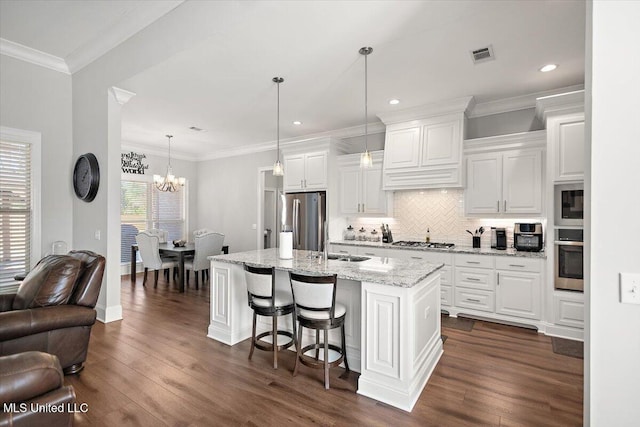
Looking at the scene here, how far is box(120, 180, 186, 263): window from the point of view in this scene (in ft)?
22.3

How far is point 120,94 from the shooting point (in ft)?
12.6

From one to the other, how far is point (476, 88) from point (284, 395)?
393 centimetres

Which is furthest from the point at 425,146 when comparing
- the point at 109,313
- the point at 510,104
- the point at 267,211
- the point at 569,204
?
A: the point at 109,313

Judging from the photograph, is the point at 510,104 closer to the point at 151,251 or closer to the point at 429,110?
the point at 429,110

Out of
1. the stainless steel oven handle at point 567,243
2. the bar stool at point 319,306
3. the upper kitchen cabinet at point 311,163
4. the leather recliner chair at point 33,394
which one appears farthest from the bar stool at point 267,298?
the stainless steel oven handle at point 567,243

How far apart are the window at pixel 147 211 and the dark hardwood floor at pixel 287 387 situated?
3.71 m

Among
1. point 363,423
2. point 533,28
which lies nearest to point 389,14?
point 533,28

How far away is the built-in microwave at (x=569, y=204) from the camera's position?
3.55 m

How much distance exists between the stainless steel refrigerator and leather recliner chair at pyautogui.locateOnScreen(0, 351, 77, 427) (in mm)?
3909

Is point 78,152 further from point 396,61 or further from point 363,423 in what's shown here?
point 363,423

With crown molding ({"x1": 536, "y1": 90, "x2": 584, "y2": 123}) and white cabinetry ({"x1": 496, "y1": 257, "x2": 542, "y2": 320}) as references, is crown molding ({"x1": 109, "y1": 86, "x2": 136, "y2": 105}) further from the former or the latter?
white cabinetry ({"x1": 496, "y1": 257, "x2": 542, "y2": 320})

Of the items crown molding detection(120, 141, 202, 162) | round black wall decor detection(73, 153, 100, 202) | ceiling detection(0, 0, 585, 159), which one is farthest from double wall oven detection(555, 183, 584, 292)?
crown molding detection(120, 141, 202, 162)

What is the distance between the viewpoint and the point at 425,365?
8.52ft

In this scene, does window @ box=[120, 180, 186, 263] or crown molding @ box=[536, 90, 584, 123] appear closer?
crown molding @ box=[536, 90, 584, 123]
